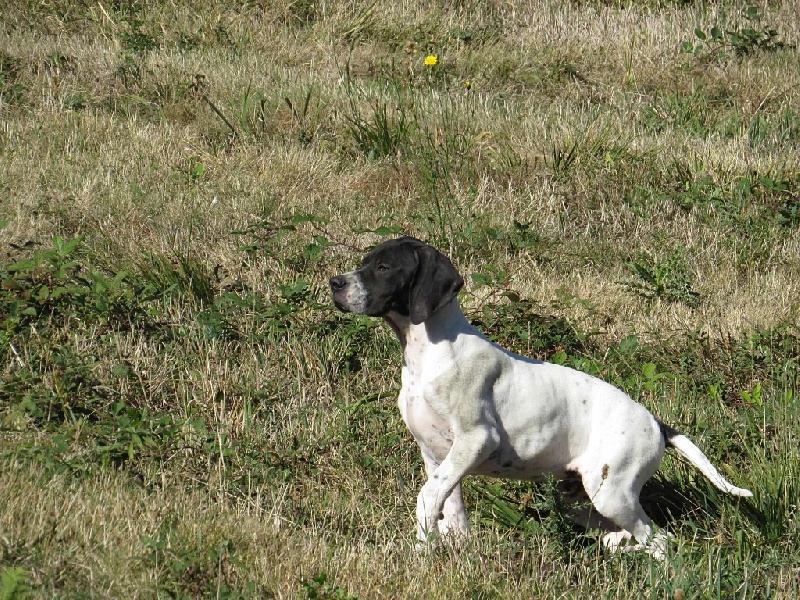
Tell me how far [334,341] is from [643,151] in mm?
4665

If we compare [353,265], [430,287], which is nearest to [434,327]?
[430,287]

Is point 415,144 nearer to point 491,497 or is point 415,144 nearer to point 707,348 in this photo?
point 707,348

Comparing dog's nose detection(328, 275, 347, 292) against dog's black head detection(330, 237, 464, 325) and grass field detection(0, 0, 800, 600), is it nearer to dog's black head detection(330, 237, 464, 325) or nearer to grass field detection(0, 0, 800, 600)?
dog's black head detection(330, 237, 464, 325)

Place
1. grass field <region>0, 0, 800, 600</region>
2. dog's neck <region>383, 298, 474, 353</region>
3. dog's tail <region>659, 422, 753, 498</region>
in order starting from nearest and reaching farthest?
grass field <region>0, 0, 800, 600</region>
dog's neck <region>383, 298, 474, 353</region>
dog's tail <region>659, 422, 753, 498</region>

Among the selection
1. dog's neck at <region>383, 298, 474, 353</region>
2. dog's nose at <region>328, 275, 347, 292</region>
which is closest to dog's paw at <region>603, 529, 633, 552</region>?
dog's neck at <region>383, 298, 474, 353</region>

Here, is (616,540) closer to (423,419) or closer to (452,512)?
(452,512)

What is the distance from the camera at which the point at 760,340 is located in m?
6.98

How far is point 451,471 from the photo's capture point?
4.55 meters

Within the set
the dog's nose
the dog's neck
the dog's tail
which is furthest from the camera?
the dog's tail

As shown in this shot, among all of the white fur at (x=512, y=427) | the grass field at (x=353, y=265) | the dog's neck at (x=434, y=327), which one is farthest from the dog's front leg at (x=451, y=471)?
the dog's neck at (x=434, y=327)

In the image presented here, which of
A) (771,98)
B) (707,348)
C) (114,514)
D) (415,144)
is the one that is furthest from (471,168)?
(114,514)

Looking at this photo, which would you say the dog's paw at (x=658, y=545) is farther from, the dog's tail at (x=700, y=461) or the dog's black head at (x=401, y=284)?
the dog's black head at (x=401, y=284)

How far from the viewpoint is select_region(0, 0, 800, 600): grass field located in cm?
450

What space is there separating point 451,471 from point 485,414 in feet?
1.01
